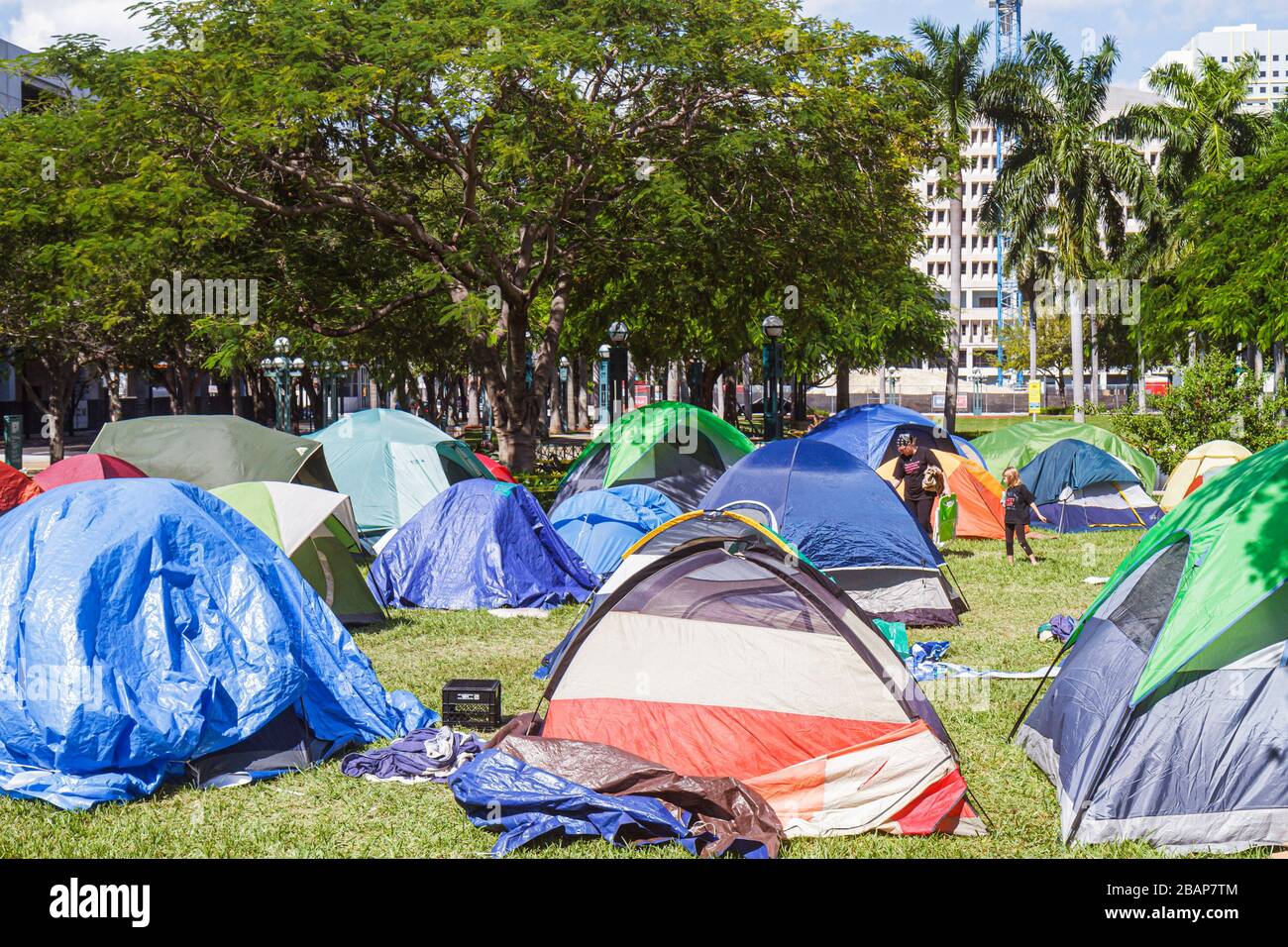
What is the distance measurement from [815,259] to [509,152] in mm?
6254

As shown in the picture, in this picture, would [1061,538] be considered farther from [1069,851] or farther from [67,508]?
[67,508]

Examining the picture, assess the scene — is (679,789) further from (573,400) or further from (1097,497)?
(573,400)

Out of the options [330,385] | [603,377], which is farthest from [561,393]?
[603,377]

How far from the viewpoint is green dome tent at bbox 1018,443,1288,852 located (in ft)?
21.6

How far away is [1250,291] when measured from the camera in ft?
102

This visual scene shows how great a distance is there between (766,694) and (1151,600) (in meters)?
2.40

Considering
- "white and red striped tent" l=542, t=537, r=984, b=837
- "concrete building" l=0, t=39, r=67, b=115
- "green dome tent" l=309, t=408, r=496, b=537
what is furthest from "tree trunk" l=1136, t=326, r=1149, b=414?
"concrete building" l=0, t=39, r=67, b=115

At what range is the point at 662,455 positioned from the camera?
788 inches

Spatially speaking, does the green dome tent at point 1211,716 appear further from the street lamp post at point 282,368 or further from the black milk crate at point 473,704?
the street lamp post at point 282,368

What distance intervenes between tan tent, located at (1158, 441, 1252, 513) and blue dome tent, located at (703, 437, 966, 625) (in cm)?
843

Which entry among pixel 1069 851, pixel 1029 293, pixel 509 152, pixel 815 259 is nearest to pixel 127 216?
pixel 509 152

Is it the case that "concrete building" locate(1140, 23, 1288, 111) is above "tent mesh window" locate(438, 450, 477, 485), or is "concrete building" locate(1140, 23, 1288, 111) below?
above

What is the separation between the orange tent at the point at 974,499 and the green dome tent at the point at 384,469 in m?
7.50

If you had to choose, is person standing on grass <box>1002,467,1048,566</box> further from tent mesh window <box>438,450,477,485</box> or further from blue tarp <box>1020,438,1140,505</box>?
tent mesh window <box>438,450,477,485</box>
